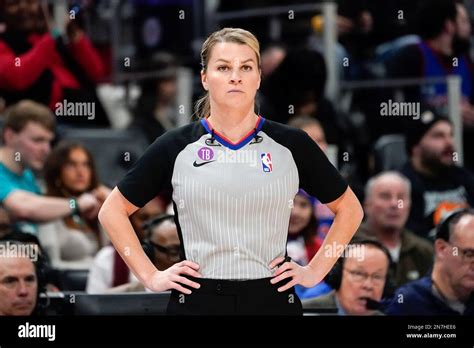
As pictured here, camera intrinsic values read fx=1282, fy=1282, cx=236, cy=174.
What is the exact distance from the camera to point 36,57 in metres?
6.46

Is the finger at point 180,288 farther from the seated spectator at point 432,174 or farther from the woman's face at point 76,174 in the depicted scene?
the seated spectator at point 432,174

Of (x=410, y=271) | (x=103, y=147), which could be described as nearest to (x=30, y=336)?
(x=410, y=271)

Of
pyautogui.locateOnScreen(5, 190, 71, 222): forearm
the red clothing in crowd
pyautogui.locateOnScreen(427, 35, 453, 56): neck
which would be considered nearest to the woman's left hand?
pyautogui.locateOnScreen(5, 190, 71, 222): forearm

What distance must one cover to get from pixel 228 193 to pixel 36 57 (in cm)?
317

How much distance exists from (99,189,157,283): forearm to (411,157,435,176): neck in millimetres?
3114

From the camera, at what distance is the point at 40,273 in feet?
15.2

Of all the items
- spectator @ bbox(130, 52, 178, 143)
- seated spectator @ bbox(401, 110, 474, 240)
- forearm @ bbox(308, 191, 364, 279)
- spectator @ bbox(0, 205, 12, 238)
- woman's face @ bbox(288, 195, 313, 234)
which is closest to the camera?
forearm @ bbox(308, 191, 364, 279)

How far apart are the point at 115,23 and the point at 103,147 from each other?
1.25m

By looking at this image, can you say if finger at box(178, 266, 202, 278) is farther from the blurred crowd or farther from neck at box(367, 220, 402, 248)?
neck at box(367, 220, 402, 248)

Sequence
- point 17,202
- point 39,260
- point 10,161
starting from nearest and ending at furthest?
1. point 39,260
2. point 17,202
3. point 10,161

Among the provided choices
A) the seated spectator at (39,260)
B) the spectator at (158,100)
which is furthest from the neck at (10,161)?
the spectator at (158,100)

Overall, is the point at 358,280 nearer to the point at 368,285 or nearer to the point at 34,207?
the point at 368,285

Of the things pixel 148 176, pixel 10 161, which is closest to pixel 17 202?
pixel 10 161

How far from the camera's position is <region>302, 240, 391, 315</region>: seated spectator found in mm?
4918
